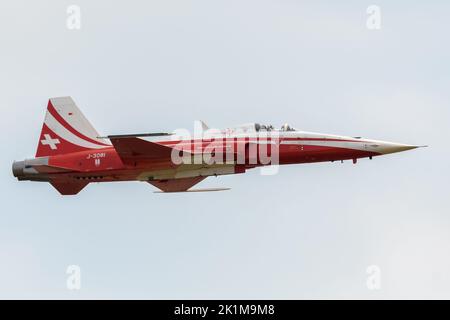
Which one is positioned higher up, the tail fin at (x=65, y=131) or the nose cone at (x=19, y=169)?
the tail fin at (x=65, y=131)

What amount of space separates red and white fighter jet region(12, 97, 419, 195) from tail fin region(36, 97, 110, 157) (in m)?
0.04

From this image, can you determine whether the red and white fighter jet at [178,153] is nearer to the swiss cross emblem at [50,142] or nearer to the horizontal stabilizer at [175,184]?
the swiss cross emblem at [50,142]

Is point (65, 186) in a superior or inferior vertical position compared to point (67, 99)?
inferior

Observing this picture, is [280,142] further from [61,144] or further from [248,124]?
[61,144]

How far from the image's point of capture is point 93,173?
49125 millimetres

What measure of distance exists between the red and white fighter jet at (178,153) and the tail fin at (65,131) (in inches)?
1.6

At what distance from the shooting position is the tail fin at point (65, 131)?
164ft


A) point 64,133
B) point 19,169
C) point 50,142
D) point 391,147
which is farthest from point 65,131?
point 391,147

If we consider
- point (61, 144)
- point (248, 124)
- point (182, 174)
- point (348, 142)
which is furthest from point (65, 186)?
point (348, 142)

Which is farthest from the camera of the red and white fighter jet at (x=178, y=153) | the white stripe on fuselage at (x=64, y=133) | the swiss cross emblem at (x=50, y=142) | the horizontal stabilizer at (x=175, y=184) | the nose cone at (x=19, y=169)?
the horizontal stabilizer at (x=175, y=184)

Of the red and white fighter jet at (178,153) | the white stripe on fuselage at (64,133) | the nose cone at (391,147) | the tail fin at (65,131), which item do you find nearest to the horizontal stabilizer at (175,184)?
the red and white fighter jet at (178,153)

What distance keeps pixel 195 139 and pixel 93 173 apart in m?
4.41

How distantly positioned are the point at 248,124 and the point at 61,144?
25.8 feet

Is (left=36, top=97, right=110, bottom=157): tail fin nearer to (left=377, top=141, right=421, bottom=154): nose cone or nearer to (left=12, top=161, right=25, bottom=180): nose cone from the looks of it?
(left=12, top=161, right=25, bottom=180): nose cone
